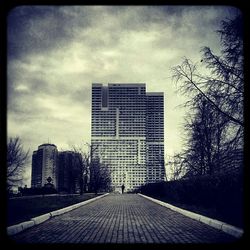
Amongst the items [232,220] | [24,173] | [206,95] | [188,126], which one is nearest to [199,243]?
[232,220]

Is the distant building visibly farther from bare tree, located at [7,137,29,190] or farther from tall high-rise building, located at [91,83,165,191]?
tall high-rise building, located at [91,83,165,191]

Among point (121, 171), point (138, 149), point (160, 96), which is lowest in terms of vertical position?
point (121, 171)

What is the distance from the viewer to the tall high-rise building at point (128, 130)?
500 feet

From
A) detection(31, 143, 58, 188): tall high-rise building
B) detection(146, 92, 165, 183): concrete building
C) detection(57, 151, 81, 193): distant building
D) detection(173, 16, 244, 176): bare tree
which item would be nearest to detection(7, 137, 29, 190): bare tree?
detection(57, 151, 81, 193): distant building

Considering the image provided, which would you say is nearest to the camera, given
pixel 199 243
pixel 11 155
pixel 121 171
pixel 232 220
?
pixel 199 243

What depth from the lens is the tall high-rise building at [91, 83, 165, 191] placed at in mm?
152250

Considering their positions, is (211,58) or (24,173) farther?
(24,173)

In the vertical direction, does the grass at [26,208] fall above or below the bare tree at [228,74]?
below

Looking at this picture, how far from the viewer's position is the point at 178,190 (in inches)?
729

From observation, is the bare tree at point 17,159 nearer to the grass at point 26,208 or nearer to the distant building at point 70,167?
the distant building at point 70,167

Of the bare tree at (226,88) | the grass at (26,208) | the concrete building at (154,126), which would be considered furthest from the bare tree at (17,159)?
the concrete building at (154,126)

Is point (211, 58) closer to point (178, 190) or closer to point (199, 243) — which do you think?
point (199, 243)

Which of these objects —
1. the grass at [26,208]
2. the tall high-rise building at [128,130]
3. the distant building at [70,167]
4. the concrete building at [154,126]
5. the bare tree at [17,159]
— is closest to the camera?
the grass at [26,208]
